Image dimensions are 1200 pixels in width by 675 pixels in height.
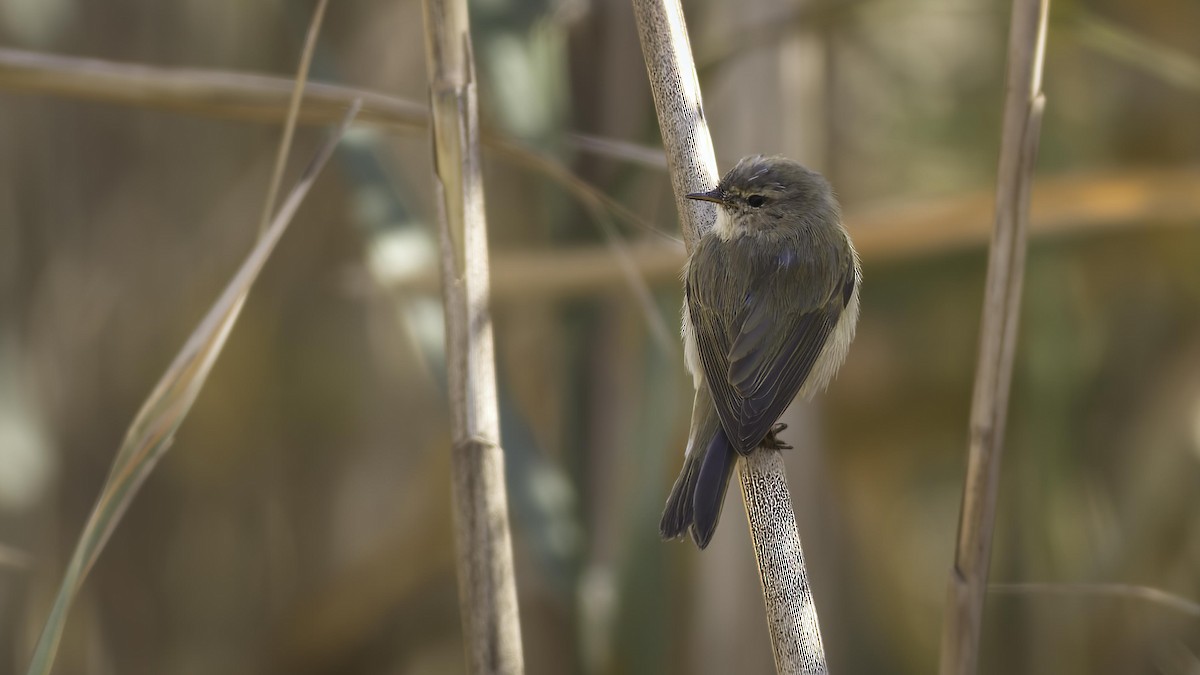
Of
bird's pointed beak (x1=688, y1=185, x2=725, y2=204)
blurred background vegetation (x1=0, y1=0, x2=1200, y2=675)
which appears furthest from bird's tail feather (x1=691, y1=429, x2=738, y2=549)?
blurred background vegetation (x1=0, y1=0, x2=1200, y2=675)

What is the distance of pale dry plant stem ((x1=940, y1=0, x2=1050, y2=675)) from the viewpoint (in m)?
1.38

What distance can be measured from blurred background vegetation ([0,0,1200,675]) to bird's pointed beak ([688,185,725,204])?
628 millimetres

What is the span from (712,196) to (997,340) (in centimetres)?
54

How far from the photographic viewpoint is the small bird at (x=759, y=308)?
6.07 feet

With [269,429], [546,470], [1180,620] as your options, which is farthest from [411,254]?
[1180,620]

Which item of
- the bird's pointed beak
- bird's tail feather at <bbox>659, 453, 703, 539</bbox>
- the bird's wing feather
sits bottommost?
bird's tail feather at <bbox>659, 453, 703, 539</bbox>

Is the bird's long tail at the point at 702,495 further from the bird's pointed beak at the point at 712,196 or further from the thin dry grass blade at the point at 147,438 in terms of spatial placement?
the thin dry grass blade at the point at 147,438

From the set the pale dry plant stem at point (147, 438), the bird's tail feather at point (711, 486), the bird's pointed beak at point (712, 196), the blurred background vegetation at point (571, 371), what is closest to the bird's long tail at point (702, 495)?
the bird's tail feather at point (711, 486)

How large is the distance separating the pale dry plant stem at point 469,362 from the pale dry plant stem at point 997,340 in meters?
0.56

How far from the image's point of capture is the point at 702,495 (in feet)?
5.78

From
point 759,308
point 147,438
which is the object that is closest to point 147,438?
point 147,438

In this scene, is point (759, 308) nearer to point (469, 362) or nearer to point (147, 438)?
point (469, 362)

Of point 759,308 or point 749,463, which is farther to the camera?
point 759,308

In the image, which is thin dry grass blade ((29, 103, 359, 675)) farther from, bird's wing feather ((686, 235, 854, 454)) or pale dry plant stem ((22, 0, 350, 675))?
bird's wing feather ((686, 235, 854, 454))
